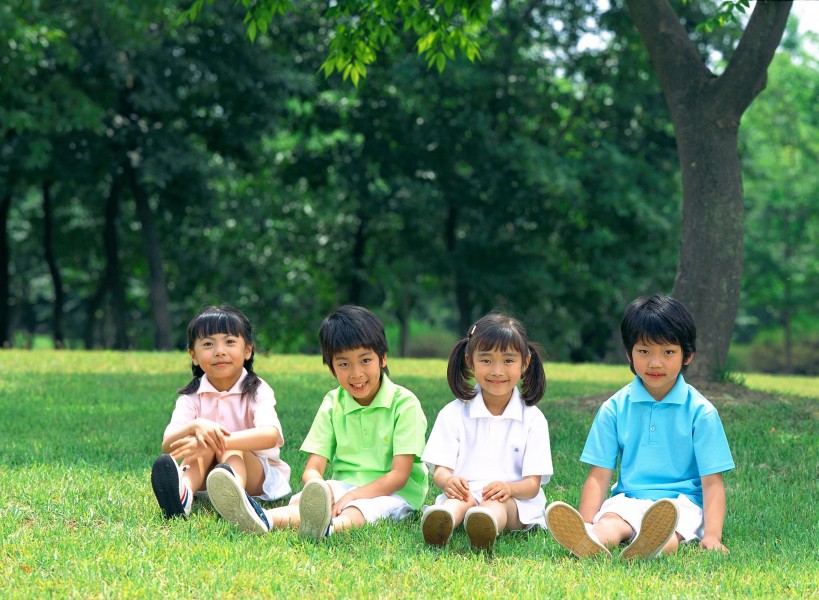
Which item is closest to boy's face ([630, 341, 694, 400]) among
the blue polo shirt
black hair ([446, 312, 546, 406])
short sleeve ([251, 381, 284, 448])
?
the blue polo shirt

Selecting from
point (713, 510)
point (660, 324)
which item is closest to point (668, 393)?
point (660, 324)

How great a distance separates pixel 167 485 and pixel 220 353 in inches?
30.1

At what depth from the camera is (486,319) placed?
188 inches

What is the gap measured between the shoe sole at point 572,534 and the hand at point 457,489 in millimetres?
464

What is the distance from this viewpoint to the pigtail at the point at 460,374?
480 cm

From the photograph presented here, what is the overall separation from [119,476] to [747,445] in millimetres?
4475

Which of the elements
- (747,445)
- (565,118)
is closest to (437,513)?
(747,445)

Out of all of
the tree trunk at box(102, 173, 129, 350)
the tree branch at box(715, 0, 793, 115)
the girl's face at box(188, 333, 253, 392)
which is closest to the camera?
the girl's face at box(188, 333, 253, 392)

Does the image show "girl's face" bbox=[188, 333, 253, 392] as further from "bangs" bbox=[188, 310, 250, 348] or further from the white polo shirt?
the white polo shirt

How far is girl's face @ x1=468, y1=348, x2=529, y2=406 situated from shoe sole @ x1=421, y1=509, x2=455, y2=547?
2.29 ft

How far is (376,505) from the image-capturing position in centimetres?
488

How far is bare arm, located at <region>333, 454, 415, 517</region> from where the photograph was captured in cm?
490

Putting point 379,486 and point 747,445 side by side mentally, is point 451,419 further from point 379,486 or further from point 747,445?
point 747,445

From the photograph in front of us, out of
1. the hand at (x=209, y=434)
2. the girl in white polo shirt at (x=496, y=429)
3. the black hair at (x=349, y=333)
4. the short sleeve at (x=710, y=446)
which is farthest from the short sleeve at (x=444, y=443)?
the short sleeve at (x=710, y=446)
